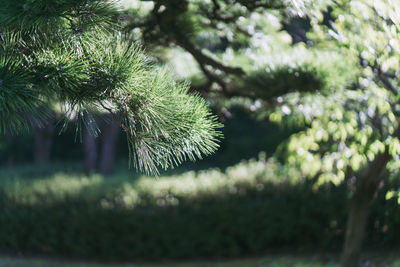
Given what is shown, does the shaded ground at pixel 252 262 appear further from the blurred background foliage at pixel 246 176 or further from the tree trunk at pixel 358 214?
the tree trunk at pixel 358 214

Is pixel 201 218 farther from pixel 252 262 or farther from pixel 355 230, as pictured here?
pixel 355 230

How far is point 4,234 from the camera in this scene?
590 centimetres

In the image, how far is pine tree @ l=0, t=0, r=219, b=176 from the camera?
61.2 inches

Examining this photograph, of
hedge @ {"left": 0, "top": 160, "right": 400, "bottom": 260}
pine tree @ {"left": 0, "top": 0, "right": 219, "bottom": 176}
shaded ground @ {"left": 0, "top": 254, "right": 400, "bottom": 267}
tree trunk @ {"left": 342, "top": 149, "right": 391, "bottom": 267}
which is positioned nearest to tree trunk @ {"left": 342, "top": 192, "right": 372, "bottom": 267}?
tree trunk @ {"left": 342, "top": 149, "right": 391, "bottom": 267}

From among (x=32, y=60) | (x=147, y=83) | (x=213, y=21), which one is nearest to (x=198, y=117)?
(x=147, y=83)

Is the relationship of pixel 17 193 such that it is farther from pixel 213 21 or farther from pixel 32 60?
pixel 32 60

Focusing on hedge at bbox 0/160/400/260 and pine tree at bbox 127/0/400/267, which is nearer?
pine tree at bbox 127/0/400/267

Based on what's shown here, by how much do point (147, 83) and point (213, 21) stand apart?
5.68 ft

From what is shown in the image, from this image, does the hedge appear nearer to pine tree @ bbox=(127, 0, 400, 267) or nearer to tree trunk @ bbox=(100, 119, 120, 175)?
pine tree @ bbox=(127, 0, 400, 267)

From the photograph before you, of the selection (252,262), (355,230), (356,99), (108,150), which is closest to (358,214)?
(355,230)

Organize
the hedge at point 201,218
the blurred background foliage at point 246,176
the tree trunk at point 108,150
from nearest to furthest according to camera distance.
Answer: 1. the blurred background foliage at point 246,176
2. the hedge at point 201,218
3. the tree trunk at point 108,150

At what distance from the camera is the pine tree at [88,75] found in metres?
1.55

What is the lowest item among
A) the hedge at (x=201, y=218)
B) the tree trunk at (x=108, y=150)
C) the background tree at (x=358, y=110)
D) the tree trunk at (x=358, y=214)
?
the tree trunk at (x=108, y=150)

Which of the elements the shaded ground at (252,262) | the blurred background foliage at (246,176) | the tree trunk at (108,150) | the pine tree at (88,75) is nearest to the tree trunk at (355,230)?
the blurred background foliage at (246,176)
